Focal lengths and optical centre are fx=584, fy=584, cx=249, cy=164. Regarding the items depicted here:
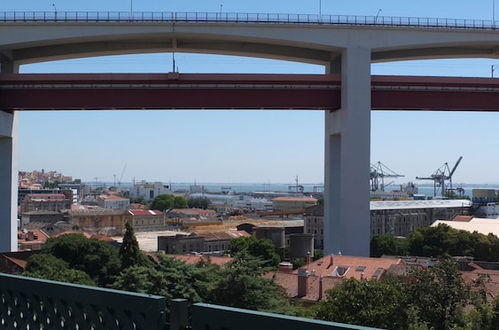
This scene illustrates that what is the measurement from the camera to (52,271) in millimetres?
17156

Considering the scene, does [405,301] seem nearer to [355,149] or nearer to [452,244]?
[355,149]

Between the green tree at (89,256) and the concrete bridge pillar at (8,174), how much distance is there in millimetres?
3307

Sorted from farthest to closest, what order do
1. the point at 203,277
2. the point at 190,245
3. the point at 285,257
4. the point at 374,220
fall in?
the point at 374,220 < the point at 190,245 < the point at 285,257 < the point at 203,277

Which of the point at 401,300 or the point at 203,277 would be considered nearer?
the point at 401,300

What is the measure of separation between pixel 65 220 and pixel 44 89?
5476 centimetres

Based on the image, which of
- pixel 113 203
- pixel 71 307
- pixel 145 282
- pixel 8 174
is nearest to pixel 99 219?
pixel 113 203

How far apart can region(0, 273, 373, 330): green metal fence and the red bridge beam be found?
13997 millimetres

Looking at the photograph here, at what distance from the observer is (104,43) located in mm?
18359

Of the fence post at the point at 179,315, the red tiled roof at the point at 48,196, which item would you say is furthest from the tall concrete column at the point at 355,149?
the red tiled roof at the point at 48,196

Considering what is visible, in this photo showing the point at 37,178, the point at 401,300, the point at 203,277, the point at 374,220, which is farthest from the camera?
the point at 37,178

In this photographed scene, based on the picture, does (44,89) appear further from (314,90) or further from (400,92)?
(400,92)

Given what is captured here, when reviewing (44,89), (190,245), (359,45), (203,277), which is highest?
(359,45)

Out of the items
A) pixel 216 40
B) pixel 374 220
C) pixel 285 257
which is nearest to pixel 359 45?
pixel 216 40

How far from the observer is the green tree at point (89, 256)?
69.5 feet
